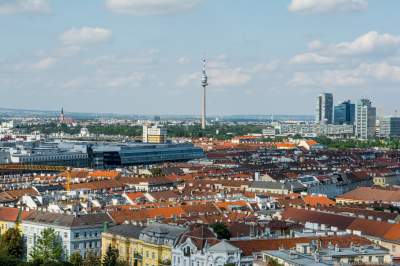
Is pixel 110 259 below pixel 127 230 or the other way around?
below

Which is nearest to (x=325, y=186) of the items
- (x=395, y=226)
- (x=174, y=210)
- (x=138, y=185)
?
(x=138, y=185)

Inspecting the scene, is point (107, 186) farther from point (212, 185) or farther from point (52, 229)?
point (52, 229)

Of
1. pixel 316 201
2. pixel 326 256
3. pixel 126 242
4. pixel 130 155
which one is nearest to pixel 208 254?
pixel 326 256

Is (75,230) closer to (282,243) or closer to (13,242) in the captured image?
(13,242)

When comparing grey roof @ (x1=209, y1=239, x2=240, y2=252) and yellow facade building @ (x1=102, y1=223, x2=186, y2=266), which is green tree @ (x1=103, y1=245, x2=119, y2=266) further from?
grey roof @ (x1=209, y1=239, x2=240, y2=252)

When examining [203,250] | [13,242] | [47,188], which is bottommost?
[13,242]

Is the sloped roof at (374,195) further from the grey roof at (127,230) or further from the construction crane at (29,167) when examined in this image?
the construction crane at (29,167)

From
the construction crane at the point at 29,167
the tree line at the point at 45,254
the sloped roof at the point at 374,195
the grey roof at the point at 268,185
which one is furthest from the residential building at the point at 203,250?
the construction crane at the point at 29,167
